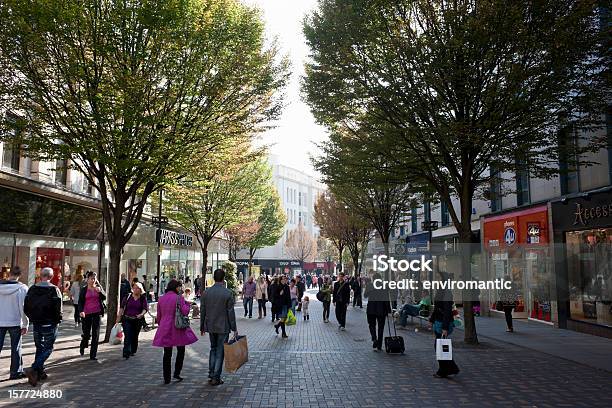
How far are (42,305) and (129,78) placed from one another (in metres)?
5.58

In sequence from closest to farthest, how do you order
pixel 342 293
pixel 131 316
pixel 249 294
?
pixel 131 316
pixel 342 293
pixel 249 294

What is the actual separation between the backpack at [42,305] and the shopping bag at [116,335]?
15.1 ft

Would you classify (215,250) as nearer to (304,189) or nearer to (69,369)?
(69,369)

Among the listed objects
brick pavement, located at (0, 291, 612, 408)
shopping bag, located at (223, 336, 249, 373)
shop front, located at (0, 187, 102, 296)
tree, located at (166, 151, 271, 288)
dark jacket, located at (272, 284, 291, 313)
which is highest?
tree, located at (166, 151, 271, 288)

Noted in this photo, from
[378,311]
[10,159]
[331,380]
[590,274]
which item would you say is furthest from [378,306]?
[10,159]

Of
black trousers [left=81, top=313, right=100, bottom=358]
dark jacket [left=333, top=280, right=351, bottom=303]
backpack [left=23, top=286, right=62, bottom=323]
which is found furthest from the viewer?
dark jacket [left=333, top=280, right=351, bottom=303]

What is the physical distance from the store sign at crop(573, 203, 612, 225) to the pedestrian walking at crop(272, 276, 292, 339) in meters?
9.63

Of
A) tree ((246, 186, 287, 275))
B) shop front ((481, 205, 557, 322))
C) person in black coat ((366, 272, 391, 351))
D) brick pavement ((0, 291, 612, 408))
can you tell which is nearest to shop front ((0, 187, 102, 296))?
brick pavement ((0, 291, 612, 408))

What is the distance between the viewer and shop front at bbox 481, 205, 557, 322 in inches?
717

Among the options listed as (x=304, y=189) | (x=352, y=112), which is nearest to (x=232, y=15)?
(x=352, y=112)

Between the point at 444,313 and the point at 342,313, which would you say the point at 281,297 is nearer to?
the point at 342,313

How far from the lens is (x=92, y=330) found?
34.3 feet

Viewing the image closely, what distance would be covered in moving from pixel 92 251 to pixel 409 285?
15.3m

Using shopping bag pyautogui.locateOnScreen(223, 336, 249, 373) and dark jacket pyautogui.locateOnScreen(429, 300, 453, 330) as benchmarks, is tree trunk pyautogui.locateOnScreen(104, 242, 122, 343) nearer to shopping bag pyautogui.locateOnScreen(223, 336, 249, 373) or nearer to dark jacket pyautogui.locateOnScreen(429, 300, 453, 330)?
shopping bag pyautogui.locateOnScreen(223, 336, 249, 373)
